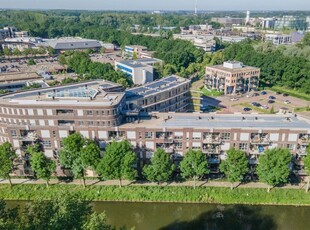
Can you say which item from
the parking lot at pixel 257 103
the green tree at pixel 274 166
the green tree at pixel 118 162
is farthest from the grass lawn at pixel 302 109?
the green tree at pixel 118 162

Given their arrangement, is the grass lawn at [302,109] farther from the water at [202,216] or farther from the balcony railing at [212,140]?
the balcony railing at [212,140]

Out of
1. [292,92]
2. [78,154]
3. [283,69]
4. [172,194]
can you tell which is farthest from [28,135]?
[283,69]

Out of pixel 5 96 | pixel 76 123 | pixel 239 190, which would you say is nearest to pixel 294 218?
pixel 239 190

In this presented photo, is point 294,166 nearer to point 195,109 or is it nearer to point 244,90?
point 195,109

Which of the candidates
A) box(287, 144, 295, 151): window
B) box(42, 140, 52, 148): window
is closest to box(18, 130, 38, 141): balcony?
box(42, 140, 52, 148): window

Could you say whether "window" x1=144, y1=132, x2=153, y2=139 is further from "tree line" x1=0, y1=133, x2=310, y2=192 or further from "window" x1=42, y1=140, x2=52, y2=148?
"window" x1=42, y1=140, x2=52, y2=148
